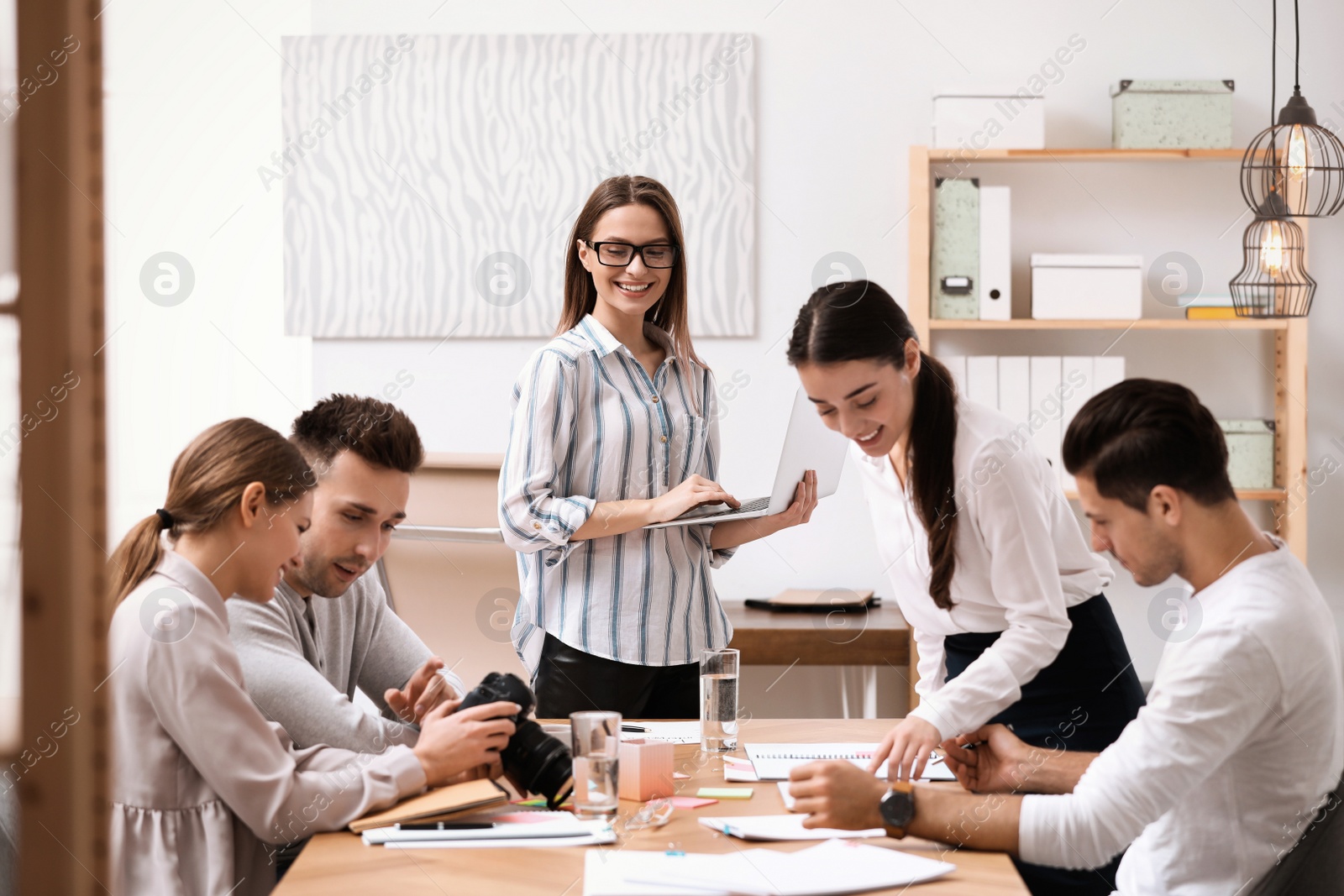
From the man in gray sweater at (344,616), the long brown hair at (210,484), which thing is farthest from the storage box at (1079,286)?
the long brown hair at (210,484)

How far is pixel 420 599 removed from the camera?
2.62 meters

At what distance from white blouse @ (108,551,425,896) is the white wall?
2050mm

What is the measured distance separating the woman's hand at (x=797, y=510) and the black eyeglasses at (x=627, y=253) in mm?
439

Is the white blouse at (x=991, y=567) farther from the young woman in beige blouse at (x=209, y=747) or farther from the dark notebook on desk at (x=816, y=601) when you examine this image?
the dark notebook on desk at (x=816, y=601)

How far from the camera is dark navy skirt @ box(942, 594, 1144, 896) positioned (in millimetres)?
1525

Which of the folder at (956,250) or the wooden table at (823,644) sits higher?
the folder at (956,250)

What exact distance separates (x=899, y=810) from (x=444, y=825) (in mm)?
485

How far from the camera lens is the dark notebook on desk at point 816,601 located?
9.78ft

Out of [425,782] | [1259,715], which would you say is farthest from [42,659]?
[1259,715]

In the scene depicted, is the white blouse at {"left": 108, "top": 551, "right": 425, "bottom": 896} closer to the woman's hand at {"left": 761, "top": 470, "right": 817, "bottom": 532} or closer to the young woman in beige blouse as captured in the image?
the young woman in beige blouse

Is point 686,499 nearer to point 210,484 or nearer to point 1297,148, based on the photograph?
point 210,484

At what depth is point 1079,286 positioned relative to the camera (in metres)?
3.00

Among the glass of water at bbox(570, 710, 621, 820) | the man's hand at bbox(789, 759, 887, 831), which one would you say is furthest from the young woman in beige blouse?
the man's hand at bbox(789, 759, 887, 831)

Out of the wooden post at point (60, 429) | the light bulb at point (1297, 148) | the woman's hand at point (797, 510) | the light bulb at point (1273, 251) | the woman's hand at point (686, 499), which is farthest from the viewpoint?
the light bulb at point (1273, 251)
